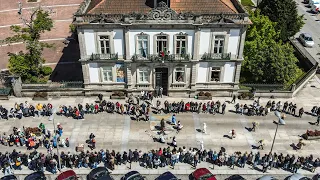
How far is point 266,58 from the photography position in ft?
166

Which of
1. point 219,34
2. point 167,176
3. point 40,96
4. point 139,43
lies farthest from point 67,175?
point 219,34

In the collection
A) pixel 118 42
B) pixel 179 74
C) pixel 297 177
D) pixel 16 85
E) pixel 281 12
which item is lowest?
pixel 297 177

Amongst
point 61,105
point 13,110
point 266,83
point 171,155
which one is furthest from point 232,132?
point 13,110

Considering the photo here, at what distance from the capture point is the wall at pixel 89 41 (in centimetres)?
4612

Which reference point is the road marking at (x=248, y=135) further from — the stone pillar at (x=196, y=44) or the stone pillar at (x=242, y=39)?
the stone pillar at (x=196, y=44)

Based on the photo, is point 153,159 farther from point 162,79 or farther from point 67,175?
point 162,79

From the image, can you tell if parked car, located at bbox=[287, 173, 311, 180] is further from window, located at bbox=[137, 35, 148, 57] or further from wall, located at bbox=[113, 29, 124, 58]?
wall, located at bbox=[113, 29, 124, 58]

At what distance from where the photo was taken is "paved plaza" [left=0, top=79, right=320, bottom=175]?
135 feet

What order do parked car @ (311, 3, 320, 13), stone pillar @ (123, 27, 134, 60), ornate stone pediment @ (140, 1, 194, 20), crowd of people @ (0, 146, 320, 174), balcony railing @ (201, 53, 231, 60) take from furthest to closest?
parked car @ (311, 3, 320, 13) < balcony railing @ (201, 53, 231, 60) < stone pillar @ (123, 27, 134, 60) < ornate stone pediment @ (140, 1, 194, 20) < crowd of people @ (0, 146, 320, 174)

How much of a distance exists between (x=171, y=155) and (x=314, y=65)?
3045 centimetres

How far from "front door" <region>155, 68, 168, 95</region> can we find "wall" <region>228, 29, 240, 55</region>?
8.71 m

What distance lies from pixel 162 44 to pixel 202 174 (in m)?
18.0

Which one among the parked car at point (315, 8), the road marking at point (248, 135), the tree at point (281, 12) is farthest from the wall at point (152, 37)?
the parked car at point (315, 8)

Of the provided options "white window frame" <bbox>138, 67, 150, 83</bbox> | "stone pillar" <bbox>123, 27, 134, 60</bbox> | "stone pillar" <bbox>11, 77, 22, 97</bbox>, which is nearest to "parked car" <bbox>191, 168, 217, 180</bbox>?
"white window frame" <bbox>138, 67, 150, 83</bbox>
